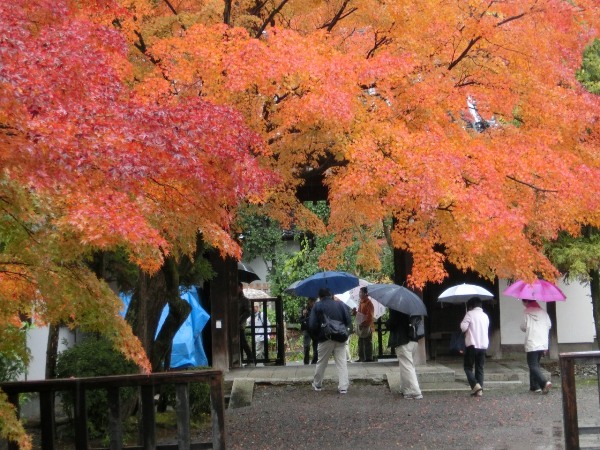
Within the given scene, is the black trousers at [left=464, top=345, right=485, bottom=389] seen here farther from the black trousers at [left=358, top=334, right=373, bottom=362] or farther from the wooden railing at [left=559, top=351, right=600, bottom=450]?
the wooden railing at [left=559, top=351, right=600, bottom=450]

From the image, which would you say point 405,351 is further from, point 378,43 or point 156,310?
point 378,43

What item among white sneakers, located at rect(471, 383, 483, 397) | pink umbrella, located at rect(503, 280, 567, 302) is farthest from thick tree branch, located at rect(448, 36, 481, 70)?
white sneakers, located at rect(471, 383, 483, 397)

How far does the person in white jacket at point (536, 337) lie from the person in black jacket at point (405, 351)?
74.1 inches

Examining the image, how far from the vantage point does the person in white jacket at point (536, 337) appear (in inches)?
528

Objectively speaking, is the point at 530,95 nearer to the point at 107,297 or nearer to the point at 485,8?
the point at 485,8

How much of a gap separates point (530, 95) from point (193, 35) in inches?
205

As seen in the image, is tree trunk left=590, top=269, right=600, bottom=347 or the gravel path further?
tree trunk left=590, top=269, right=600, bottom=347

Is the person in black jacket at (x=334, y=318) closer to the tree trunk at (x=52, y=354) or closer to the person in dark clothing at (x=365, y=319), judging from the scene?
the person in dark clothing at (x=365, y=319)

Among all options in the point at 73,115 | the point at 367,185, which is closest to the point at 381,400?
the point at 367,185

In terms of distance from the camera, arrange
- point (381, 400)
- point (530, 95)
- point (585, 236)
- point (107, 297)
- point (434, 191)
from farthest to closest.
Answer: point (585, 236) → point (381, 400) → point (530, 95) → point (434, 191) → point (107, 297)

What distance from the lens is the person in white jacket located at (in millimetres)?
13414

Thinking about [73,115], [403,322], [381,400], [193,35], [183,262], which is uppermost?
[193,35]

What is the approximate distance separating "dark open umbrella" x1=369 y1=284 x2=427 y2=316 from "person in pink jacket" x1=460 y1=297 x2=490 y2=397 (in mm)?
889

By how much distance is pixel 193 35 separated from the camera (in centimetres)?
1036
